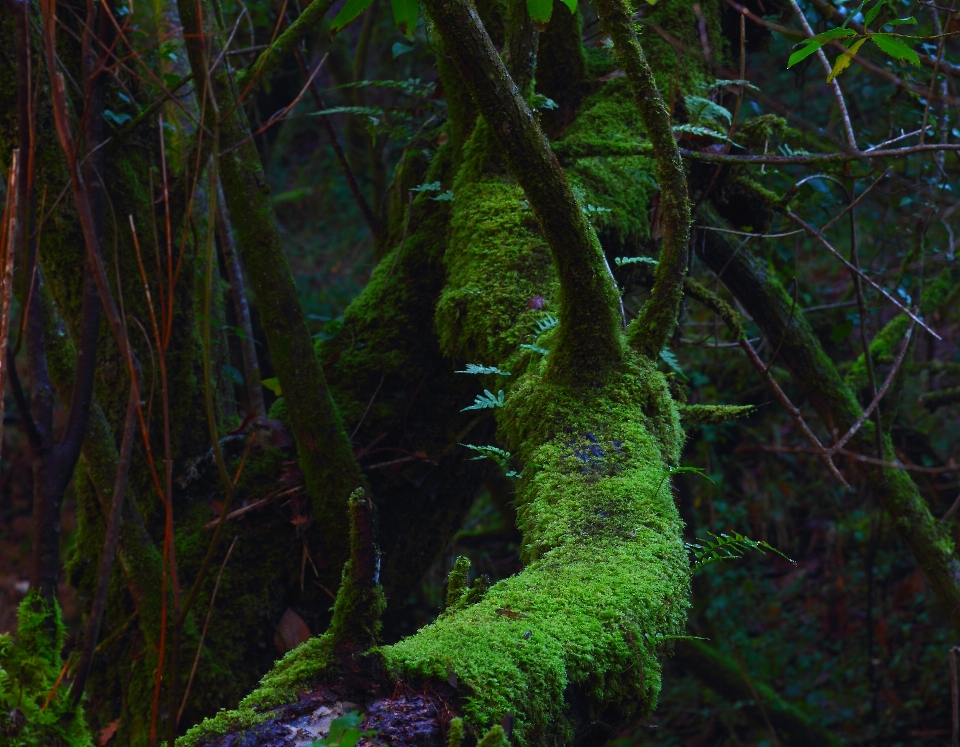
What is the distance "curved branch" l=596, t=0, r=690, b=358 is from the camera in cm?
185

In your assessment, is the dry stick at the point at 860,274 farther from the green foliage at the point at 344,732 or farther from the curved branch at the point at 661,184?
the green foliage at the point at 344,732

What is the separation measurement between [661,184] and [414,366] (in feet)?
3.82

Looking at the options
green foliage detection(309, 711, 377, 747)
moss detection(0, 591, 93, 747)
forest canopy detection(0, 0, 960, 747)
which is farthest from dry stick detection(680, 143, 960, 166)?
moss detection(0, 591, 93, 747)

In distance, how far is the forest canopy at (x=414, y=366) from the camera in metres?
1.20

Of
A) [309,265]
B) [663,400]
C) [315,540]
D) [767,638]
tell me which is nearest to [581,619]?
[663,400]

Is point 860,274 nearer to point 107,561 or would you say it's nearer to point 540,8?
point 540,8

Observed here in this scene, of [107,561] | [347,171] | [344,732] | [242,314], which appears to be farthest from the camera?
[347,171]

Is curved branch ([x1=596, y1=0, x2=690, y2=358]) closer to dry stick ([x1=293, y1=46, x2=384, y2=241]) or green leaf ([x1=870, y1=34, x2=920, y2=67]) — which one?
green leaf ([x1=870, y1=34, x2=920, y2=67])

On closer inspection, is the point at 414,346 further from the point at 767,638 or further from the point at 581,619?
the point at 767,638

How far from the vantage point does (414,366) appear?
9.07 feet

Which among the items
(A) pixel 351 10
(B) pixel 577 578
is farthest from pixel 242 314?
(B) pixel 577 578

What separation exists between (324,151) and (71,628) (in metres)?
5.66

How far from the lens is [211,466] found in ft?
8.74

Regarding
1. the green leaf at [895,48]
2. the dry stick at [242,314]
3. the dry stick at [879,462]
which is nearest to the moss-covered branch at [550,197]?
the dry stick at [879,462]
